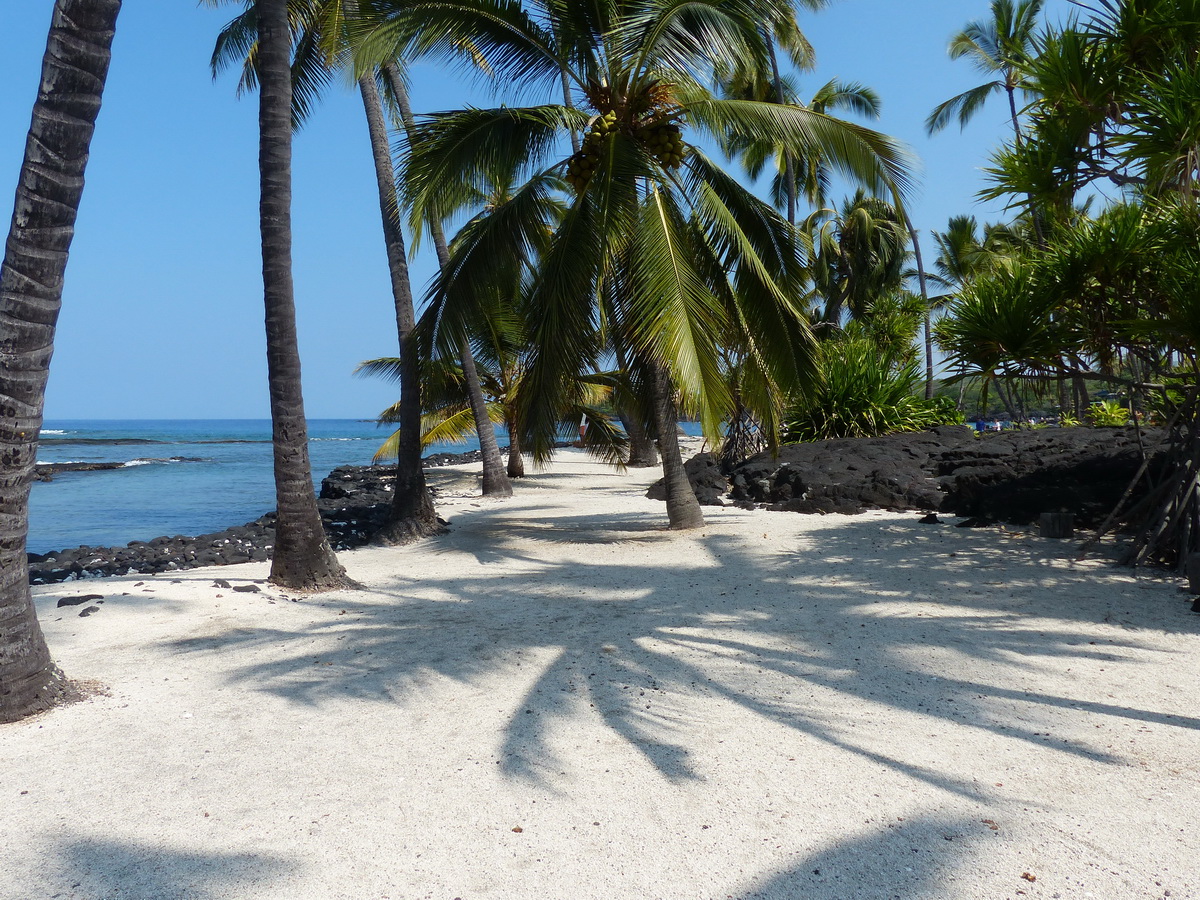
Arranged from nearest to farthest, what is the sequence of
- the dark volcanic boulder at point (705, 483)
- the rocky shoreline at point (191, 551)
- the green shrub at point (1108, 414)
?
1. the rocky shoreline at point (191, 551)
2. the dark volcanic boulder at point (705, 483)
3. the green shrub at point (1108, 414)

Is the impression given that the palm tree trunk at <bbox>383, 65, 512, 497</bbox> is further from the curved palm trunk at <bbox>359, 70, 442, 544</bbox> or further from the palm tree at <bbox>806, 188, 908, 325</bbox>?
the palm tree at <bbox>806, 188, 908, 325</bbox>

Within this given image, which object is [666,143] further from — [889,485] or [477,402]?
[477,402]

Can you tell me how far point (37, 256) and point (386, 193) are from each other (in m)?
7.64

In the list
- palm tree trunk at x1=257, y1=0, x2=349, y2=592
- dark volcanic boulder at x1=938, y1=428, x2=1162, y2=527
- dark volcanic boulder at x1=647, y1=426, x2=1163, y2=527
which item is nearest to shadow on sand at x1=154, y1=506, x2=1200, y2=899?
palm tree trunk at x1=257, y1=0, x2=349, y2=592

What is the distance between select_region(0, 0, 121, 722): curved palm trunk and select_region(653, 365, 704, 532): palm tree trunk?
6.56 meters

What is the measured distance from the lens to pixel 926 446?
40.8 feet

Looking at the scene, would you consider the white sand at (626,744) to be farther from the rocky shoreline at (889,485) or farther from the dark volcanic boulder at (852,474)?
the dark volcanic boulder at (852,474)

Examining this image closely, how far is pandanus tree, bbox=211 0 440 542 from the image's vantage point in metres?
10.4

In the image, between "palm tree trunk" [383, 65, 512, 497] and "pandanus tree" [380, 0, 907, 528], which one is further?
"palm tree trunk" [383, 65, 512, 497]

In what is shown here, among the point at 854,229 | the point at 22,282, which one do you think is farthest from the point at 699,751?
the point at 854,229

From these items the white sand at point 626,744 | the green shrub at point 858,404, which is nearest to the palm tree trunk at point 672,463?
the white sand at point 626,744

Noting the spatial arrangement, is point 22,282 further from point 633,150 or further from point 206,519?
point 206,519

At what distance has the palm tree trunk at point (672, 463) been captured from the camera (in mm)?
9703

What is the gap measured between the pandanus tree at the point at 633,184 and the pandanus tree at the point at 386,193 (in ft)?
5.06
